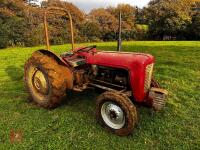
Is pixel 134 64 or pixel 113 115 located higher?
pixel 134 64

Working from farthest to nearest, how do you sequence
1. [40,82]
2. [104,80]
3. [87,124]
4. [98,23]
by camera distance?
[98,23], [40,82], [104,80], [87,124]

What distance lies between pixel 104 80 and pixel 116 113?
98cm

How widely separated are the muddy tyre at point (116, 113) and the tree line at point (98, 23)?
56.2ft

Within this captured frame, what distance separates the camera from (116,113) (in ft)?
14.2

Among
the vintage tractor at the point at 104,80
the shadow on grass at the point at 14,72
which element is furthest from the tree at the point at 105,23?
the vintage tractor at the point at 104,80

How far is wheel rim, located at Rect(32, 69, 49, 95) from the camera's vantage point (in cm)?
531

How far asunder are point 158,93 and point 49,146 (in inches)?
85.6

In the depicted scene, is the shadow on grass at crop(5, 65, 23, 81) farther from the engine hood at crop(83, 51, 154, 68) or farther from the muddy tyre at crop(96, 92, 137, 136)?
the muddy tyre at crop(96, 92, 137, 136)

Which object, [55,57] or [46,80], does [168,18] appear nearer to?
[55,57]

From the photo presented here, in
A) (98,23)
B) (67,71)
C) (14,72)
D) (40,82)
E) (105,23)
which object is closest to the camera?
(67,71)

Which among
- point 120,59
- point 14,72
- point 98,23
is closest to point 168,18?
point 98,23

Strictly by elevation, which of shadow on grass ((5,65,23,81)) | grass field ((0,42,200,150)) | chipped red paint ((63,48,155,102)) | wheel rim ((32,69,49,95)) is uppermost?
chipped red paint ((63,48,155,102))

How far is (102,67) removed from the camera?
4992 millimetres

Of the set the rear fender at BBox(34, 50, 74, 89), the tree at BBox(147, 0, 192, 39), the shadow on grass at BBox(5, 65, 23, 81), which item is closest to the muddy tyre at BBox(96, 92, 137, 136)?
the rear fender at BBox(34, 50, 74, 89)
